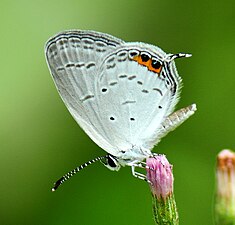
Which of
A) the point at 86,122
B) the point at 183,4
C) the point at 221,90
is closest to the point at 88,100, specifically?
the point at 86,122

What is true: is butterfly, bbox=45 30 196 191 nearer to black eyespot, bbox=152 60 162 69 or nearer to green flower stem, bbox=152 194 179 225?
black eyespot, bbox=152 60 162 69

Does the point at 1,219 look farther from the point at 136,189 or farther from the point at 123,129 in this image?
the point at 123,129

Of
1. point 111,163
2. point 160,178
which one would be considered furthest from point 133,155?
point 160,178

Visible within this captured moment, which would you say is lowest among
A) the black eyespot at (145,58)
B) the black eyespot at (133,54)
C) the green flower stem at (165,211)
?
the green flower stem at (165,211)

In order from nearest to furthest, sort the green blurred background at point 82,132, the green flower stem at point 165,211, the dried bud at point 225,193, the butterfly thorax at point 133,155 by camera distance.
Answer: the dried bud at point 225,193
the green flower stem at point 165,211
the butterfly thorax at point 133,155
the green blurred background at point 82,132

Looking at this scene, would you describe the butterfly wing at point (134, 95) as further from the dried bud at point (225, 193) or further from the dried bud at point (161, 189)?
the dried bud at point (225, 193)

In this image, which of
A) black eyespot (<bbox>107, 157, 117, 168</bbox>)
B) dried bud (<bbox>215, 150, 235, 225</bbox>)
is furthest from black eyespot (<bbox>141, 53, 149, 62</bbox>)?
dried bud (<bbox>215, 150, 235, 225</bbox>)

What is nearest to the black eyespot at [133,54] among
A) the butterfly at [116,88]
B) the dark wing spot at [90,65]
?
the butterfly at [116,88]
